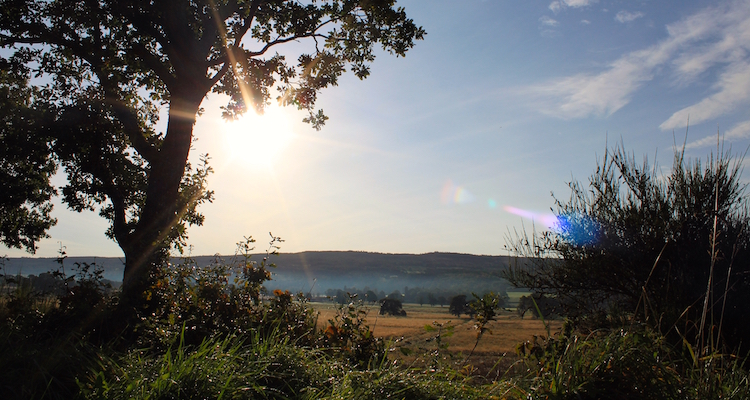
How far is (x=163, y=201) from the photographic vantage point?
319 inches

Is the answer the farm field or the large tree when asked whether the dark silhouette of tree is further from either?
the farm field

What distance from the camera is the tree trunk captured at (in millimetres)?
7004

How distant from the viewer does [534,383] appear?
10.8 feet

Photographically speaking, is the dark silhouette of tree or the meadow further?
the dark silhouette of tree

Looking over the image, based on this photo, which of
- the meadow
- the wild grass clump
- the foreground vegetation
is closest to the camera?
the wild grass clump

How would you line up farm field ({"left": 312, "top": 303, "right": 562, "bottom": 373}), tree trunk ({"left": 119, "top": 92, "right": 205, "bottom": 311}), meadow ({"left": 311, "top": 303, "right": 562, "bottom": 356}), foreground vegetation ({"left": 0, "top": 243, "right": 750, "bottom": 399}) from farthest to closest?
tree trunk ({"left": 119, "top": 92, "right": 205, "bottom": 311}) → meadow ({"left": 311, "top": 303, "right": 562, "bottom": 356}) → farm field ({"left": 312, "top": 303, "right": 562, "bottom": 373}) → foreground vegetation ({"left": 0, "top": 243, "right": 750, "bottom": 399})

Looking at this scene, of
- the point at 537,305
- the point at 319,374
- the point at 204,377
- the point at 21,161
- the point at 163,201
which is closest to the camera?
the point at 204,377

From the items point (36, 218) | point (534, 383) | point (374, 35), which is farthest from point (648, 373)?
point (36, 218)

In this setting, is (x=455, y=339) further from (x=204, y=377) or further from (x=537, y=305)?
(x=204, y=377)

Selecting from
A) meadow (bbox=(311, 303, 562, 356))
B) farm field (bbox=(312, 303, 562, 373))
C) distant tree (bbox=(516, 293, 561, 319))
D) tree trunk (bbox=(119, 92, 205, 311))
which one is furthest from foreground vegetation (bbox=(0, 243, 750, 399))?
tree trunk (bbox=(119, 92, 205, 311))

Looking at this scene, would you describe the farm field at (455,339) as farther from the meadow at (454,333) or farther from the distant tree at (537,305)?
the distant tree at (537,305)

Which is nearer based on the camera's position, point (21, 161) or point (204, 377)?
point (204, 377)

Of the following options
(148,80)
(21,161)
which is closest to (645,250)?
(148,80)

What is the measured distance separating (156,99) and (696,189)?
1369 cm
